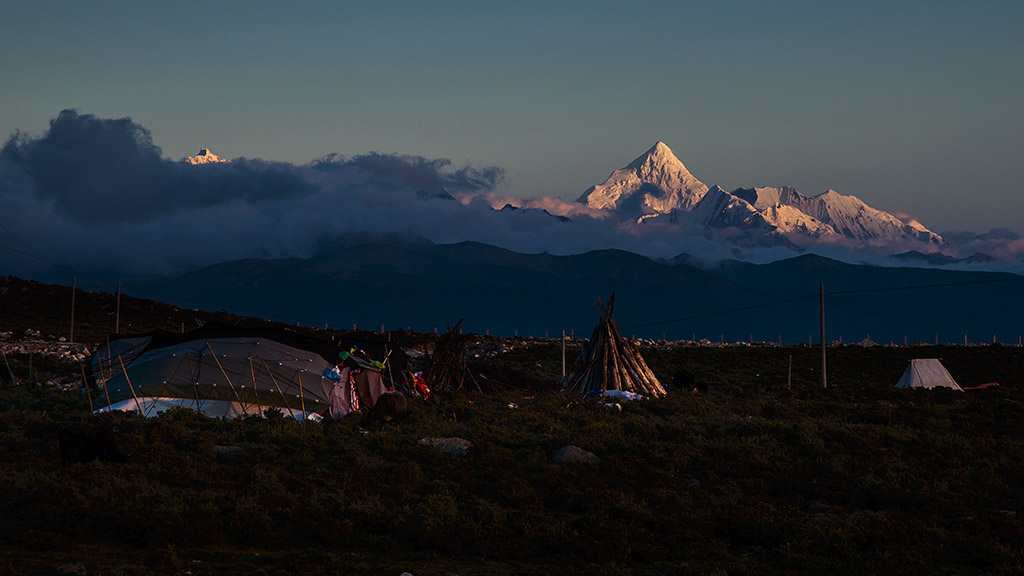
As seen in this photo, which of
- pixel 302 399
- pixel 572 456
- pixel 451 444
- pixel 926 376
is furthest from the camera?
pixel 926 376

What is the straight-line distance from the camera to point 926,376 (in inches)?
1893

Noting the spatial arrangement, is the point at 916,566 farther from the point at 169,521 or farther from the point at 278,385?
the point at 278,385

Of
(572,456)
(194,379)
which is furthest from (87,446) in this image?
(572,456)

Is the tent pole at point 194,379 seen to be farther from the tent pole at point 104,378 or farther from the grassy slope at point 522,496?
the tent pole at point 104,378

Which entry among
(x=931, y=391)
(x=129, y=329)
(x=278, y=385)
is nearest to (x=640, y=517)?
(x=278, y=385)

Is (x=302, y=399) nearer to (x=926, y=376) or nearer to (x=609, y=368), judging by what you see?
(x=609, y=368)

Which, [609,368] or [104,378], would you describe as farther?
[609,368]

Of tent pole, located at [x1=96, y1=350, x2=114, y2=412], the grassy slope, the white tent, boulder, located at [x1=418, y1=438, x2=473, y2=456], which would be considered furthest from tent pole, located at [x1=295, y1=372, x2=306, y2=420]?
the white tent

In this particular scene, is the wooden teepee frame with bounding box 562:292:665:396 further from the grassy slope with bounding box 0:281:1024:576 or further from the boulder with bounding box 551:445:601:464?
the boulder with bounding box 551:445:601:464

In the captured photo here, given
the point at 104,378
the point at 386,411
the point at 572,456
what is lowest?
the point at 572,456

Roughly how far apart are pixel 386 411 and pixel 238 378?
5548 mm

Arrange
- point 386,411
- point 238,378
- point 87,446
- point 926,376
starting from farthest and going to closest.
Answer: point 926,376 < point 238,378 < point 386,411 < point 87,446

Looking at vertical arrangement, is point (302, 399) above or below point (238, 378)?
below

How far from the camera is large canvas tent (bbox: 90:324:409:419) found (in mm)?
28438
